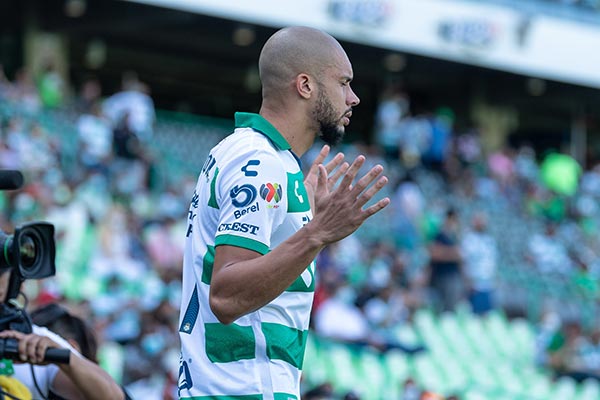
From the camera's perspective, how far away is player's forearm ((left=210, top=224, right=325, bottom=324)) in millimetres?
3555

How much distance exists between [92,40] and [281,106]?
744 inches

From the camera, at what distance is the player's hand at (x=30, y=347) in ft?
13.1

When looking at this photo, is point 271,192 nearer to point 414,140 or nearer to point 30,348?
point 30,348

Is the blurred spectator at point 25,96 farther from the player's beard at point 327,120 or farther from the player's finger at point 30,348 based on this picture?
the player's beard at point 327,120

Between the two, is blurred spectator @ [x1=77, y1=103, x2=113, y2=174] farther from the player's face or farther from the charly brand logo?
the charly brand logo

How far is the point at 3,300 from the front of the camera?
168 inches

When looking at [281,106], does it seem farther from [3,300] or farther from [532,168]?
[532,168]

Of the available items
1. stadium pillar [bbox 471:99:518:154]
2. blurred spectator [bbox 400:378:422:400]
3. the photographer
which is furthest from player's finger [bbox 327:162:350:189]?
stadium pillar [bbox 471:99:518:154]

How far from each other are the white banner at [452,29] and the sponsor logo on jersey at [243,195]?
50.0 feet

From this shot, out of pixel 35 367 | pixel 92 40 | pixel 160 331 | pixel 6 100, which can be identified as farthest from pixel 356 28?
pixel 35 367

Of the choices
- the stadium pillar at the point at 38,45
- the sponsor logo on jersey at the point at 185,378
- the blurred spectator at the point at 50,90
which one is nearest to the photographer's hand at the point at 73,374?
the sponsor logo on jersey at the point at 185,378

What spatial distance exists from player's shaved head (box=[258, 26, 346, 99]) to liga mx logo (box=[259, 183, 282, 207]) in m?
0.38

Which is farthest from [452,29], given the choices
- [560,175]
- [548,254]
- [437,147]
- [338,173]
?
[338,173]

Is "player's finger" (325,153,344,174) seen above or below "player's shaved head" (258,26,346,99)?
below
